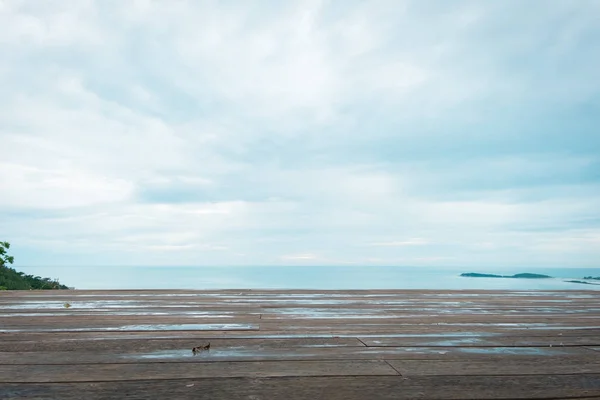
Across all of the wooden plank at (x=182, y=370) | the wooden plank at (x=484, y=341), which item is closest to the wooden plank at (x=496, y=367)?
the wooden plank at (x=182, y=370)

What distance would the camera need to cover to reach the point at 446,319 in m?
3.65

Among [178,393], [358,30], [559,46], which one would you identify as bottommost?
[178,393]

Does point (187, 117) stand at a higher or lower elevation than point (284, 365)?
higher

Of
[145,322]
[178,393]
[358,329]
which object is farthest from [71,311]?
[178,393]

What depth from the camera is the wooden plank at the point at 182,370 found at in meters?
1.89

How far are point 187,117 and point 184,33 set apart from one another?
478 cm

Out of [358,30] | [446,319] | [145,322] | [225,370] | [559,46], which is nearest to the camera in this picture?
[225,370]

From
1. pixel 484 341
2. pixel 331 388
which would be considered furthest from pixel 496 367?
pixel 331 388

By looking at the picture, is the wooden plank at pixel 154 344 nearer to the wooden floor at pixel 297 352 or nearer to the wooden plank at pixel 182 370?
the wooden floor at pixel 297 352

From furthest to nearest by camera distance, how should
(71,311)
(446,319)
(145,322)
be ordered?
(71,311) → (446,319) → (145,322)

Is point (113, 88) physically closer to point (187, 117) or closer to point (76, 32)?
point (76, 32)

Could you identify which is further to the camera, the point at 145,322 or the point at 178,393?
the point at 145,322

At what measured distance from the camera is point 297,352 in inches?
93.0

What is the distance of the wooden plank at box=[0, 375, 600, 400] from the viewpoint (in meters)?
1.66
